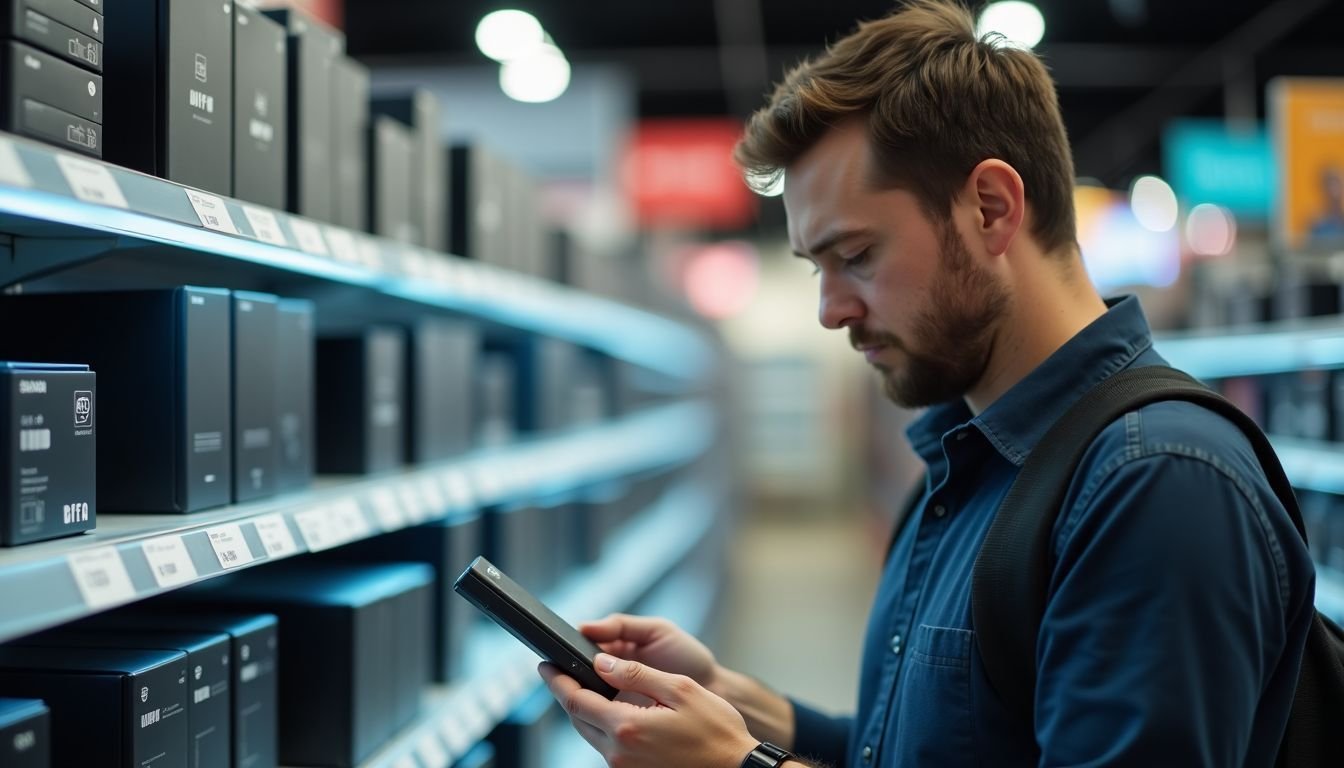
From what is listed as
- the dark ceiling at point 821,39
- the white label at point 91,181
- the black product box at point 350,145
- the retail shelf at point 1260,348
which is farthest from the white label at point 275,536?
the dark ceiling at point 821,39

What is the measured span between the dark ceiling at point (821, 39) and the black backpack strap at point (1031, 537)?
7.01 m

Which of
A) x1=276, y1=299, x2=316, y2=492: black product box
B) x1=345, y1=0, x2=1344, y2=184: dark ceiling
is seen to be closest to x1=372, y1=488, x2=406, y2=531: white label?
x1=276, y1=299, x2=316, y2=492: black product box

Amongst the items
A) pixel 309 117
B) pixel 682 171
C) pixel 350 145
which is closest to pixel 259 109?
pixel 309 117

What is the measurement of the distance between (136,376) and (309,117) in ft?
1.75

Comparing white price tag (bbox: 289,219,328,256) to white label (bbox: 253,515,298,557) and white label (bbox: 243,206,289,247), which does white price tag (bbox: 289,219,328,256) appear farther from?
white label (bbox: 253,515,298,557)

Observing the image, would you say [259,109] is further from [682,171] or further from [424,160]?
[682,171]

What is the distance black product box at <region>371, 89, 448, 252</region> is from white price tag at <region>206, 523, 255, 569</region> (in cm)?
102

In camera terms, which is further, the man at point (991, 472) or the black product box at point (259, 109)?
the black product box at point (259, 109)

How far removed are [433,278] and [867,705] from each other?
41.3 inches

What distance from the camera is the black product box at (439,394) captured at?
2.29m

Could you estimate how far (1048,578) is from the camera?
125cm

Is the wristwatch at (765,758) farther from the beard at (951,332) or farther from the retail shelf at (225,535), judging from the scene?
the retail shelf at (225,535)

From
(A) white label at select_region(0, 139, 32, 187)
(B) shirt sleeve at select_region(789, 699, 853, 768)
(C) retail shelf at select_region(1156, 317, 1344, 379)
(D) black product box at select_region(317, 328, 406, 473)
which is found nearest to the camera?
(A) white label at select_region(0, 139, 32, 187)

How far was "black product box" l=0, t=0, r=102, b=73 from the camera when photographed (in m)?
1.06
